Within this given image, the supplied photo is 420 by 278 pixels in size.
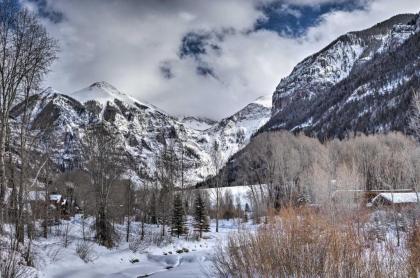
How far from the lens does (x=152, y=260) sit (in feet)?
130

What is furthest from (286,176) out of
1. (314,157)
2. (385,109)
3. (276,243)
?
(385,109)

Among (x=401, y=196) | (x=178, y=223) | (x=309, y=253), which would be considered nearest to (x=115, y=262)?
(x=178, y=223)

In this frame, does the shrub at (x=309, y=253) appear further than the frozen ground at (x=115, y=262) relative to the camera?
No

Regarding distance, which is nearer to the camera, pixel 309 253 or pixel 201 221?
pixel 309 253

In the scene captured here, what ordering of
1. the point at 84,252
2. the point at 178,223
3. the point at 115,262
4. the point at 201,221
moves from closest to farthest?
the point at 84,252
the point at 115,262
the point at 178,223
the point at 201,221

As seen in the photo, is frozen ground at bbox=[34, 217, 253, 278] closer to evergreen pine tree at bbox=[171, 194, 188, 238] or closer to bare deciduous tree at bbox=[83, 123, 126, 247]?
bare deciduous tree at bbox=[83, 123, 126, 247]

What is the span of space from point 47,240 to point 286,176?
47952mm

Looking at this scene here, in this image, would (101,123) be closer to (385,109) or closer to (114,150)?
(114,150)

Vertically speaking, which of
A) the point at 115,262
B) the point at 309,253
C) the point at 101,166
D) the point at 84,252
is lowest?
the point at 115,262

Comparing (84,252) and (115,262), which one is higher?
(84,252)

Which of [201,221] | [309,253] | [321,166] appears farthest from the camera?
[321,166]

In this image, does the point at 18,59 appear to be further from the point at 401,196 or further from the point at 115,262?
the point at 401,196

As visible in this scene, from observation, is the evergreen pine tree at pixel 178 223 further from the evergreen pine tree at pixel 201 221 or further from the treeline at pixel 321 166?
the treeline at pixel 321 166

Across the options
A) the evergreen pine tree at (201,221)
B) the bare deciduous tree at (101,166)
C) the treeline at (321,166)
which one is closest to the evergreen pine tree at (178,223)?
the evergreen pine tree at (201,221)
